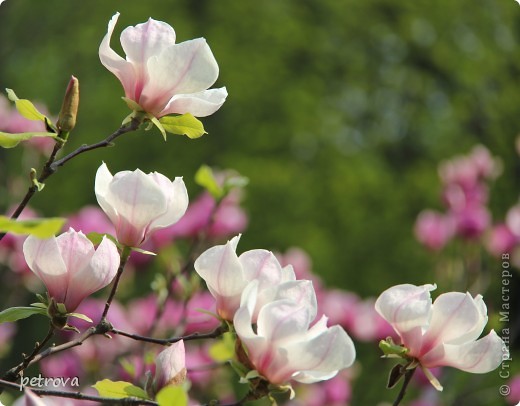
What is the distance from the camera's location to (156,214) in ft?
2.01

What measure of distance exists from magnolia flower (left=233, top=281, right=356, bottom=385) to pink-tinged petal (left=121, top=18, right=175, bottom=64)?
0.22m

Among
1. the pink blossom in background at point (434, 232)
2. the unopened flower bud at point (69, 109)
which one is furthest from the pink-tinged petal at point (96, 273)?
the pink blossom in background at point (434, 232)

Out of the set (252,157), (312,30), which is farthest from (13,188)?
(312,30)

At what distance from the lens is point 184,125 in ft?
2.11

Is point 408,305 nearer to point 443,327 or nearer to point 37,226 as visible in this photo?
point 443,327

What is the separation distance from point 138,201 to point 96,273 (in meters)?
0.07

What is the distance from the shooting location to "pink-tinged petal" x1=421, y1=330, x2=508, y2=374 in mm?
621

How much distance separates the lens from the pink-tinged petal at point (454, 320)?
622 mm

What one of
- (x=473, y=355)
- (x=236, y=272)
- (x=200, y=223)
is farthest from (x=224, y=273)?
(x=200, y=223)

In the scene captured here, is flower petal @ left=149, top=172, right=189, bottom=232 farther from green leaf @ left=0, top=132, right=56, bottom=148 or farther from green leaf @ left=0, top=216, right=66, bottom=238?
green leaf @ left=0, top=216, right=66, bottom=238

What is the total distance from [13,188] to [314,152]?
2.39 m

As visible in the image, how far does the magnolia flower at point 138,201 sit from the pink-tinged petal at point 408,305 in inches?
7.7

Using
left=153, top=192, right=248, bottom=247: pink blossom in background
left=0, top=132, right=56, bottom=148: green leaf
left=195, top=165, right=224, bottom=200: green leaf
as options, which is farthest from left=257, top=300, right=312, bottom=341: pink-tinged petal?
left=153, top=192, right=248, bottom=247: pink blossom in background

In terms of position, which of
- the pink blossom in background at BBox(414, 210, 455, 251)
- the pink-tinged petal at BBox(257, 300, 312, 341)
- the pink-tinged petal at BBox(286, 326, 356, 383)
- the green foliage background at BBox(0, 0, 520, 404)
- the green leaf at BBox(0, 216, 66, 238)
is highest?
the green leaf at BBox(0, 216, 66, 238)
